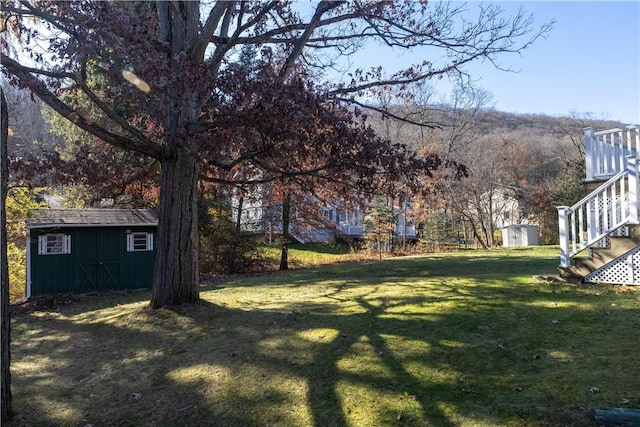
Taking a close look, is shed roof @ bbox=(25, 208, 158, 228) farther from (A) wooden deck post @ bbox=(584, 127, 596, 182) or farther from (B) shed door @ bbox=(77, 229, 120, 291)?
(A) wooden deck post @ bbox=(584, 127, 596, 182)

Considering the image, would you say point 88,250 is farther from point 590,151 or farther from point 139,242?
point 590,151

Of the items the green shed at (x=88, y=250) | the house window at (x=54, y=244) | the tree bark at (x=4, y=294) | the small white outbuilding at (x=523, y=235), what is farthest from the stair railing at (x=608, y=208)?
the small white outbuilding at (x=523, y=235)

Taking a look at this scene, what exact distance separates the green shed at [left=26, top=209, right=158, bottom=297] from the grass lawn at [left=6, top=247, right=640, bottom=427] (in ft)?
17.7

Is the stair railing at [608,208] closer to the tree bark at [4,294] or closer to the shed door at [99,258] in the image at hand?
the tree bark at [4,294]

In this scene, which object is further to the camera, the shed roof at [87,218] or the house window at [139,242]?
the house window at [139,242]

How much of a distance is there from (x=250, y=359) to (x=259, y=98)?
350cm

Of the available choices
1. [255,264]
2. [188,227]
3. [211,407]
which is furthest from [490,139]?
[211,407]

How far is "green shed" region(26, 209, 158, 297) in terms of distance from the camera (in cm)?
1281

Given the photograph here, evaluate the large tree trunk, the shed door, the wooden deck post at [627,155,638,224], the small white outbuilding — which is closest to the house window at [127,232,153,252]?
the shed door

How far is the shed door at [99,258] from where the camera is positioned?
13477mm

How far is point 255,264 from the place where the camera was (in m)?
18.0

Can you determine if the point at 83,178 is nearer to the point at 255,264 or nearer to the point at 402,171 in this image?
the point at 402,171

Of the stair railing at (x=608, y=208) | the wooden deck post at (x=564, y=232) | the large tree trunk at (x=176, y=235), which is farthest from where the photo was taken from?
the wooden deck post at (x=564, y=232)

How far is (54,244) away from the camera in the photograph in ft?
43.3
